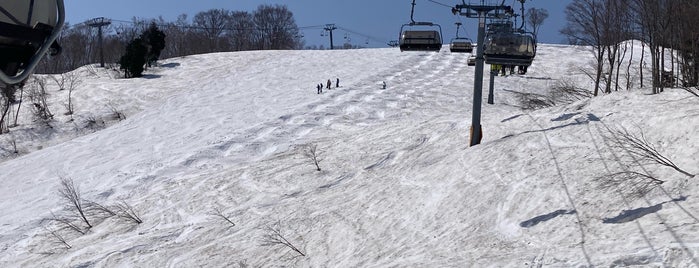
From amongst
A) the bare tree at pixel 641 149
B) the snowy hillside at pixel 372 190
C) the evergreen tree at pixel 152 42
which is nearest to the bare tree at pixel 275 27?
the evergreen tree at pixel 152 42

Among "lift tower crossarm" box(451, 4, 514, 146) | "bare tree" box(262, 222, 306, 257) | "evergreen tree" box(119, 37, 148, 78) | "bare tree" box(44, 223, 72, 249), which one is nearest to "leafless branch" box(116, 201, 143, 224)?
"bare tree" box(44, 223, 72, 249)

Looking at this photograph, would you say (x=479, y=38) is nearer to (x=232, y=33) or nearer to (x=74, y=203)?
(x=74, y=203)

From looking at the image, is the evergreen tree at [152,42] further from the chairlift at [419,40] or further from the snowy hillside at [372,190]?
the chairlift at [419,40]

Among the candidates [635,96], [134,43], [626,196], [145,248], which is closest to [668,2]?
[635,96]

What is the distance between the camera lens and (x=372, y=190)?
1435cm

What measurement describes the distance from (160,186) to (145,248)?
6161 millimetres

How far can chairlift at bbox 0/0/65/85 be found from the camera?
3.16 meters

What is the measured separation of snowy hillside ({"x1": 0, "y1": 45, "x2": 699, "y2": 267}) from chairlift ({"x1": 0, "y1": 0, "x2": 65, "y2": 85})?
6.00 metres

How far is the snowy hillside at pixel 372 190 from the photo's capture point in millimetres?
8617

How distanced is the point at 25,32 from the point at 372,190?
11423 mm

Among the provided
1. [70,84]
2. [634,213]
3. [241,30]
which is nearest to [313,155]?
[634,213]

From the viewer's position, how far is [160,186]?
1981 cm

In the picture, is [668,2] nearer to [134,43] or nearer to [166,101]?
[166,101]

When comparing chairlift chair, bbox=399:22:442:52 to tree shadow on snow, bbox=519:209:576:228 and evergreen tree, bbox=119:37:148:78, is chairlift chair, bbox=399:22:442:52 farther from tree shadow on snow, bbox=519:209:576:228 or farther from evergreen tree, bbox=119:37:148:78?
evergreen tree, bbox=119:37:148:78
